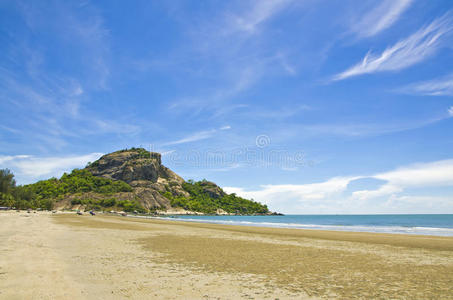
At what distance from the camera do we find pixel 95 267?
12.0 metres

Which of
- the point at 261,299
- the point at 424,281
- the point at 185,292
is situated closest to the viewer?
the point at 261,299

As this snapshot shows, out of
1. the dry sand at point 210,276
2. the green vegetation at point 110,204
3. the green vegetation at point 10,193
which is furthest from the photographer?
the green vegetation at point 110,204

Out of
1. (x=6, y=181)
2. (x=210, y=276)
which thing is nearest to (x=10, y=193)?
(x=6, y=181)

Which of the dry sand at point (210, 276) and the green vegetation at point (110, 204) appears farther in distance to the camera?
the green vegetation at point (110, 204)

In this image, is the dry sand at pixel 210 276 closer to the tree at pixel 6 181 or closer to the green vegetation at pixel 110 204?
the tree at pixel 6 181

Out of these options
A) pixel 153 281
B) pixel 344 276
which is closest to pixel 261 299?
pixel 153 281

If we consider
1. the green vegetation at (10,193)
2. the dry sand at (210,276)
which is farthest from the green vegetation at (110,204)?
the dry sand at (210,276)

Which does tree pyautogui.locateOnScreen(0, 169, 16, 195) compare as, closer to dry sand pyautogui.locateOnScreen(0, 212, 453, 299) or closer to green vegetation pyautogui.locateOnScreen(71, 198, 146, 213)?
green vegetation pyautogui.locateOnScreen(71, 198, 146, 213)

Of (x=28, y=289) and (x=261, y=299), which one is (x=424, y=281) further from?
(x=28, y=289)

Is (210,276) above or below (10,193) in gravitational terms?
below

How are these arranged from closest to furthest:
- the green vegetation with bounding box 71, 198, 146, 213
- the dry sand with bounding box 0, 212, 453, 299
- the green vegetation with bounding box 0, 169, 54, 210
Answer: the dry sand with bounding box 0, 212, 453, 299
the green vegetation with bounding box 0, 169, 54, 210
the green vegetation with bounding box 71, 198, 146, 213

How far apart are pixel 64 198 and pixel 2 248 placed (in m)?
195

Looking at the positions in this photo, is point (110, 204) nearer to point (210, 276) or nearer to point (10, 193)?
point (10, 193)

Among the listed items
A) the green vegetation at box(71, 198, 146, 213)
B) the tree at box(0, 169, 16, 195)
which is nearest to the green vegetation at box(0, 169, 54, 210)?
the tree at box(0, 169, 16, 195)
